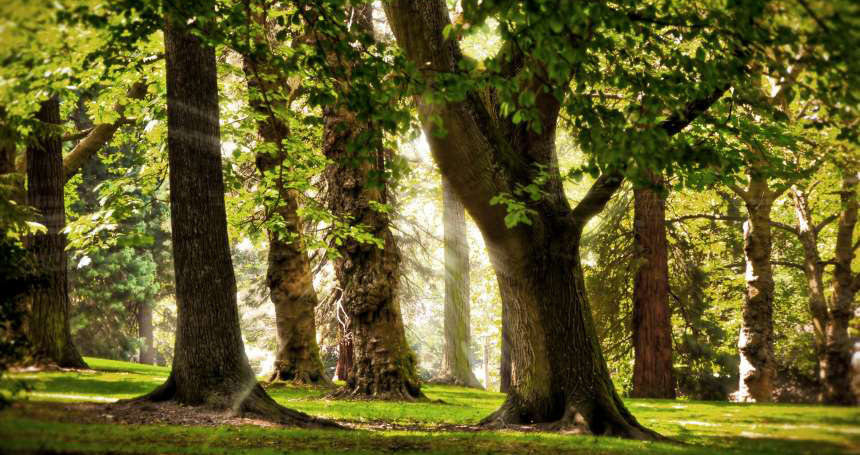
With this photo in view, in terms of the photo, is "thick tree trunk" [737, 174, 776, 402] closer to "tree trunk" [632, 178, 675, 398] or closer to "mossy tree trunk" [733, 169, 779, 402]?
"mossy tree trunk" [733, 169, 779, 402]

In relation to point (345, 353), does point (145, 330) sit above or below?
below

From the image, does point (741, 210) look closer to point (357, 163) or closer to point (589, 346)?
point (589, 346)

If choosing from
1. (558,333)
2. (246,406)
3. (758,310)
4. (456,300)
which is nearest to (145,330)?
(456,300)

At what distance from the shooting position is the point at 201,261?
8336 mm

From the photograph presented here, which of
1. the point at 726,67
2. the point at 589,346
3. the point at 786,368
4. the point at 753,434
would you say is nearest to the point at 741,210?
the point at 786,368

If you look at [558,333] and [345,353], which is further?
[345,353]

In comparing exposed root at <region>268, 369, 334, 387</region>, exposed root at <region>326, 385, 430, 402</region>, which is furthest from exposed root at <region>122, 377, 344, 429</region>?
exposed root at <region>268, 369, 334, 387</region>

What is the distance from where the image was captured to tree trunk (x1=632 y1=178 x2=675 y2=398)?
47.9 ft

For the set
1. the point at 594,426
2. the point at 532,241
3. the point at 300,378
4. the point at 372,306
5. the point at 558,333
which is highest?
the point at 532,241

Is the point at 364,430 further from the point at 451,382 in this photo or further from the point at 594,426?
the point at 451,382

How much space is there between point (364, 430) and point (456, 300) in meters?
14.5

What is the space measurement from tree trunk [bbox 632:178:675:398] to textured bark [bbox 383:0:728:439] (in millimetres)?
7018

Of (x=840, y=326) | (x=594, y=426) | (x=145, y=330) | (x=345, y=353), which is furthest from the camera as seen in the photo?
(x=145, y=330)

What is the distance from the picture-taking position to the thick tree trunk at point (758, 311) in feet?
46.2
